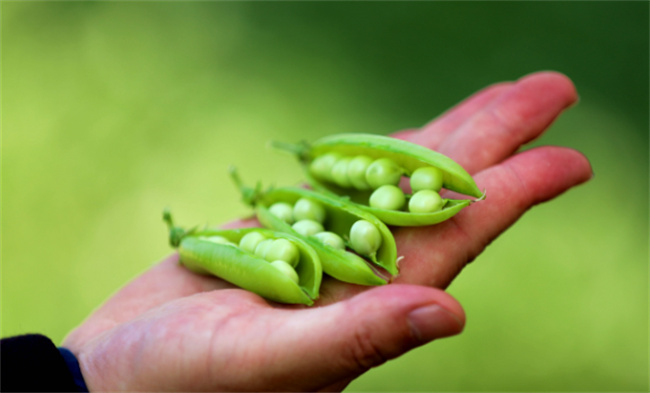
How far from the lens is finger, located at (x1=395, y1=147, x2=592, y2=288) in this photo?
235cm

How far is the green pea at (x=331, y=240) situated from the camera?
2.44 m

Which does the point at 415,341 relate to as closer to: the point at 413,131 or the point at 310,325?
the point at 310,325

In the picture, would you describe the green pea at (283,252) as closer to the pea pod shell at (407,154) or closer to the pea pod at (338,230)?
the pea pod at (338,230)

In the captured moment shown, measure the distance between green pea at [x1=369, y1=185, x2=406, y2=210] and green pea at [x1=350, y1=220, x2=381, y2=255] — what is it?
0.17m

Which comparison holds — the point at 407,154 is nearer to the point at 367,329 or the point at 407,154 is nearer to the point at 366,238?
the point at 366,238

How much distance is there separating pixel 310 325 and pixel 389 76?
3.99 meters

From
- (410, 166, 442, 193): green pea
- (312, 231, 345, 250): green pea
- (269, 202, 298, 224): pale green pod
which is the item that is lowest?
(312, 231, 345, 250): green pea

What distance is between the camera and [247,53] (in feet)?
18.4

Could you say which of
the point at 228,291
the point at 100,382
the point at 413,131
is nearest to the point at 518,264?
the point at 413,131

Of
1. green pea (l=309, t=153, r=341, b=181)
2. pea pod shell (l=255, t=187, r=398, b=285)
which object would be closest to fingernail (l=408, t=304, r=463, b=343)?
pea pod shell (l=255, t=187, r=398, b=285)

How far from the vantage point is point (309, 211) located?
8.91 feet

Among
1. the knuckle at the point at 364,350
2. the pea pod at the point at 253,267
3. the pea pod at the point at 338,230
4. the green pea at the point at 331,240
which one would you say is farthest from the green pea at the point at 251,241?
the knuckle at the point at 364,350

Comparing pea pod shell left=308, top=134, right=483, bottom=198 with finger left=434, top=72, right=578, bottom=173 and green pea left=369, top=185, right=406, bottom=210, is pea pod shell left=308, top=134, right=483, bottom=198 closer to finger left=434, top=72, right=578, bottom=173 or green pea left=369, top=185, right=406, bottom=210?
green pea left=369, top=185, right=406, bottom=210

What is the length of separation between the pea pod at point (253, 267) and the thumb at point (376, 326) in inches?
17.2
